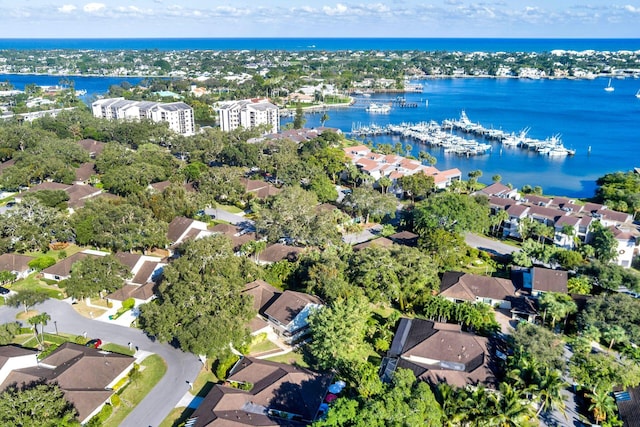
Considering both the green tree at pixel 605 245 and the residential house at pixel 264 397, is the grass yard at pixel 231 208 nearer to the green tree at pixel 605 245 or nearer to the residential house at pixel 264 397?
the residential house at pixel 264 397

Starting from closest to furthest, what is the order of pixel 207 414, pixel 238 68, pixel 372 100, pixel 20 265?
1. pixel 207 414
2. pixel 20 265
3. pixel 372 100
4. pixel 238 68

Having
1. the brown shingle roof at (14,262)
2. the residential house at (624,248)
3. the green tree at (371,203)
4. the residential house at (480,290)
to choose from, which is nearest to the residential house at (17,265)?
the brown shingle roof at (14,262)

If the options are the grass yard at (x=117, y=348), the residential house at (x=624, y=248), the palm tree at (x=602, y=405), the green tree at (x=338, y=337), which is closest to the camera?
the palm tree at (x=602, y=405)

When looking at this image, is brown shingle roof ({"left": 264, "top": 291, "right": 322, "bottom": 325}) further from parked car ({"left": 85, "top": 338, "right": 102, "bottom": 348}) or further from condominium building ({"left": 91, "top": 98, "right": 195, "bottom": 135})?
condominium building ({"left": 91, "top": 98, "right": 195, "bottom": 135})

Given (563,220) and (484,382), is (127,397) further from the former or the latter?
(563,220)

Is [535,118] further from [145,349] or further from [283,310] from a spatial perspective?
[145,349]

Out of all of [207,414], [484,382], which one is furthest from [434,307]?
[207,414]

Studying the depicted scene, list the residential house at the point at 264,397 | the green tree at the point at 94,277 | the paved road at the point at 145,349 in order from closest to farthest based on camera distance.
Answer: the residential house at the point at 264,397, the paved road at the point at 145,349, the green tree at the point at 94,277

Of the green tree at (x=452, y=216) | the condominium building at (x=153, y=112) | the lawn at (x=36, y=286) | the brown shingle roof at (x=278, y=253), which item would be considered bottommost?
the lawn at (x=36, y=286)
